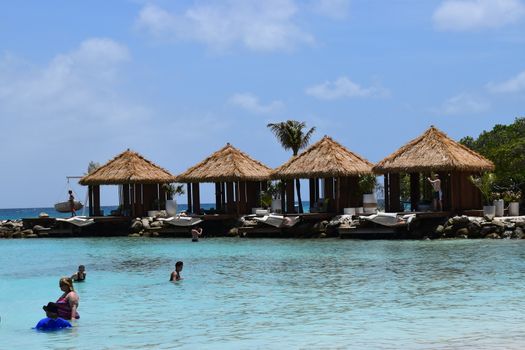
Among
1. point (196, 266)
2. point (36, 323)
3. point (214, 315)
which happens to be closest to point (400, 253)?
point (196, 266)

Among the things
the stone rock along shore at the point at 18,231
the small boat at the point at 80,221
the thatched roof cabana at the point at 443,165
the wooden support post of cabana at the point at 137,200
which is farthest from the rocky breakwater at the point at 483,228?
the stone rock along shore at the point at 18,231

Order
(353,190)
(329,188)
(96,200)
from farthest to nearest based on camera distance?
(96,200) → (353,190) → (329,188)

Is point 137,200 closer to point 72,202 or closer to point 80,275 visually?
point 72,202

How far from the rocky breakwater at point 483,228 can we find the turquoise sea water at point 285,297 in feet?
3.99

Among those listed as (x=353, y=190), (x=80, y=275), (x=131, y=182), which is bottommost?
(x=80, y=275)

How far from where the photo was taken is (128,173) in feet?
128

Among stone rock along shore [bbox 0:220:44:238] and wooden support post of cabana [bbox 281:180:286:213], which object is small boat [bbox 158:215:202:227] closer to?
wooden support post of cabana [bbox 281:180:286:213]

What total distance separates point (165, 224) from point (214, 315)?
22.5m

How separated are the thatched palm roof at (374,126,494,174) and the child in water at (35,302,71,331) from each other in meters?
19.6

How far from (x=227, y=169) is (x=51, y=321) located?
2342 centimetres

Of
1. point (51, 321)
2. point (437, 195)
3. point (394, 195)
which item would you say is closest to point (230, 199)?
point (394, 195)

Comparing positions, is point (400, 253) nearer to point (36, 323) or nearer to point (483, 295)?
point (483, 295)

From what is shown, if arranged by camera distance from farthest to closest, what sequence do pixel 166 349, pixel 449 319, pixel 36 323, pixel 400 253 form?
pixel 400 253, pixel 36 323, pixel 449 319, pixel 166 349

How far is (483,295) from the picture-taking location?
54.4 ft
